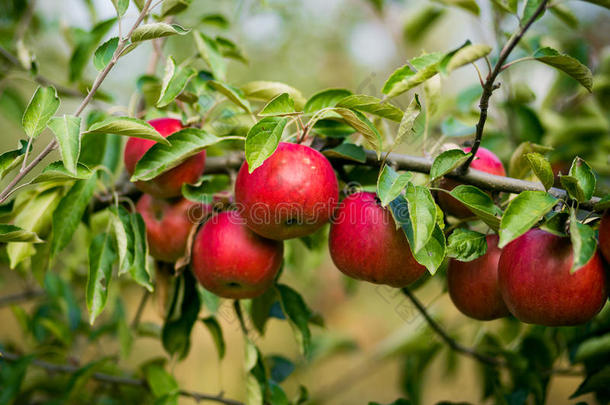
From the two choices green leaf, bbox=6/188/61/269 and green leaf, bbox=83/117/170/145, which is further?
green leaf, bbox=6/188/61/269

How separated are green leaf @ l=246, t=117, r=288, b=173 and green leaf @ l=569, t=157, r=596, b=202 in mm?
432

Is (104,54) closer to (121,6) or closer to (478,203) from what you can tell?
(121,6)

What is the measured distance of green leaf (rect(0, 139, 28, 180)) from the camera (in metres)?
0.75

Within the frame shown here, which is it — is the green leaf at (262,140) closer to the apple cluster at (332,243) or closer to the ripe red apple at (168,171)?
the apple cluster at (332,243)

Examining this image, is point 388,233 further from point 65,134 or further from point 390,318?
point 390,318

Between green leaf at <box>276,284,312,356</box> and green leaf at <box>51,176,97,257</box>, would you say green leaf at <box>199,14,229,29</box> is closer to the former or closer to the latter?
green leaf at <box>51,176,97,257</box>

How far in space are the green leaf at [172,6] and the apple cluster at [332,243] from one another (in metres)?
0.19

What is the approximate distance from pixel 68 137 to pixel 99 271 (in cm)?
31

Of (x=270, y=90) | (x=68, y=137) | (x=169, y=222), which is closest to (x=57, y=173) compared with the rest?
(x=68, y=137)

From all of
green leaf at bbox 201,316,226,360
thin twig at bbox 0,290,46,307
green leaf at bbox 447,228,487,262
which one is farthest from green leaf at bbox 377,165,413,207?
thin twig at bbox 0,290,46,307

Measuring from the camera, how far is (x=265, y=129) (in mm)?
779

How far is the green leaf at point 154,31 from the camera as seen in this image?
29.0 inches

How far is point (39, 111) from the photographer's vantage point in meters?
0.77

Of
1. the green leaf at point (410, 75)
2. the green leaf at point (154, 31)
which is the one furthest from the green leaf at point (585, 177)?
the green leaf at point (154, 31)
